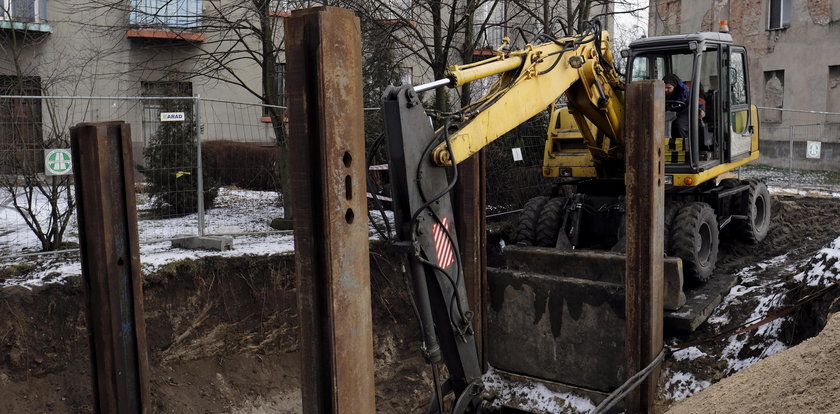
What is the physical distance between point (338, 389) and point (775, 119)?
20.7 metres

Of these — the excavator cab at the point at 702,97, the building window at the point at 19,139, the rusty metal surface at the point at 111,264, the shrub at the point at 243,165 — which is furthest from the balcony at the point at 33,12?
the rusty metal surface at the point at 111,264

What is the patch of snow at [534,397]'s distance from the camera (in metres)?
6.38

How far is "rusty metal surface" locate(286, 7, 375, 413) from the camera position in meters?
3.28

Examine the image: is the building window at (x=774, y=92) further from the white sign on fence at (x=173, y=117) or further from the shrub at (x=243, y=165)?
the white sign on fence at (x=173, y=117)

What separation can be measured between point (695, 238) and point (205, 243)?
4.99 meters

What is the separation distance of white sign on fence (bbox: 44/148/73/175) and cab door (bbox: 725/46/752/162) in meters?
6.88

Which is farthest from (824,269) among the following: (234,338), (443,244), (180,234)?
(180,234)

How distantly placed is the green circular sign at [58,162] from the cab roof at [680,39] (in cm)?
598

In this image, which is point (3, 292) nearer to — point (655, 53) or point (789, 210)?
point (655, 53)

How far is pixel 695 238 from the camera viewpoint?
23.9 feet

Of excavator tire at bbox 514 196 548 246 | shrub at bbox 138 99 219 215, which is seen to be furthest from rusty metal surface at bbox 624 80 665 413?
shrub at bbox 138 99 219 215

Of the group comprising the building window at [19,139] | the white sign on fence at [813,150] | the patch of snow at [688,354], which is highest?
the building window at [19,139]

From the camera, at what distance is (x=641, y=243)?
18.8ft

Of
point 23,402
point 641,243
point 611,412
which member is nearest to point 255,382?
point 23,402
